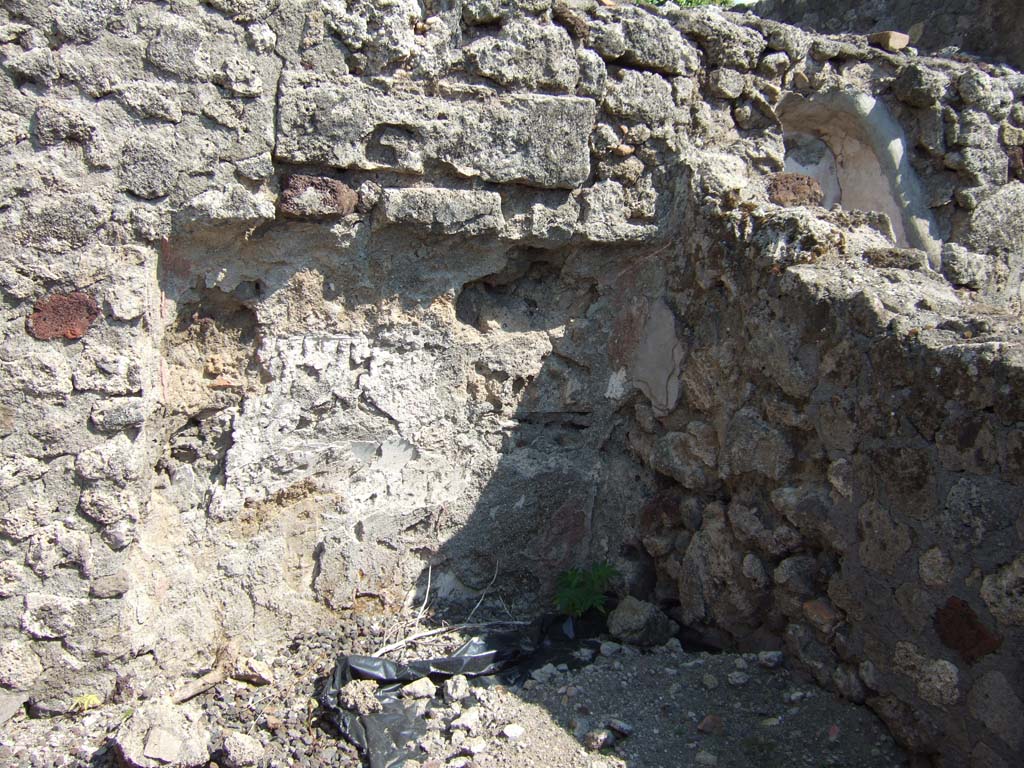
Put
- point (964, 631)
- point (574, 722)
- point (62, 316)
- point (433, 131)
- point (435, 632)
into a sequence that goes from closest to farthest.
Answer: point (964, 631)
point (62, 316)
point (574, 722)
point (433, 131)
point (435, 632)

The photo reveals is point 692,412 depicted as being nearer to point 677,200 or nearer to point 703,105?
point 677,200

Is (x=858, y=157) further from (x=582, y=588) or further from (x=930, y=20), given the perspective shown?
(x=582, y=588)

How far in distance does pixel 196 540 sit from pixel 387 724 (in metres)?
0.73

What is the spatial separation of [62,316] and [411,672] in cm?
129

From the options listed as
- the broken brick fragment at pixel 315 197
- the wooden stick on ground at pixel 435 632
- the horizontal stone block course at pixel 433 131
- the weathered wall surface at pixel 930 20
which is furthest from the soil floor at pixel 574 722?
the weathered wall surface at pixel 930 20

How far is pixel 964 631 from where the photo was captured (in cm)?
186

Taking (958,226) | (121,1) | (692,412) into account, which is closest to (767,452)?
(692,412)

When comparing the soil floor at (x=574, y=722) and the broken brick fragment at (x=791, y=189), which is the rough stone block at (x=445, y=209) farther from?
the soil floor at (x=574, y=722)

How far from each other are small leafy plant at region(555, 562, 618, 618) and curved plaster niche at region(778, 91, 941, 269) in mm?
1527

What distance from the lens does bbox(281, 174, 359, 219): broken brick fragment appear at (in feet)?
7.58

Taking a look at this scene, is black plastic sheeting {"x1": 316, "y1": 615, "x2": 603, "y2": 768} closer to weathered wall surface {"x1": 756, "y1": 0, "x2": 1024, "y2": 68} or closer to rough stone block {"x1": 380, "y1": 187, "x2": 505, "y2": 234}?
rough stone block {"x1": 380, "y1": 187, "x2": 505, "y2": 234}

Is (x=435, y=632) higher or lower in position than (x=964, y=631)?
lower

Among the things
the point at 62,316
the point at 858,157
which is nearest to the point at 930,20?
the point at 858,157

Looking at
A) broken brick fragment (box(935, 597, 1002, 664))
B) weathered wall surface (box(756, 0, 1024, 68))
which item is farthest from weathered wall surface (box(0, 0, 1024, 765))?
weathered wall surface (box(756, 0, 1024, 68))
